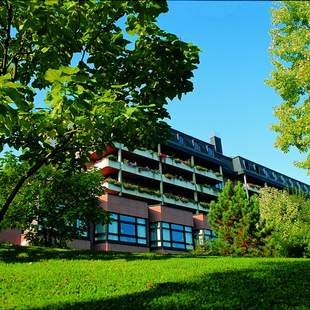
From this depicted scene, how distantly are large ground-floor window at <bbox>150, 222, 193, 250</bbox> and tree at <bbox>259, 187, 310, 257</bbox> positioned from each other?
836 centimetres

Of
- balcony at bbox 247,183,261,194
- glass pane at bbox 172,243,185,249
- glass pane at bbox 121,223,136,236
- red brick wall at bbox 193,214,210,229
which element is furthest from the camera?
balcony at bbox 247,183,261,194

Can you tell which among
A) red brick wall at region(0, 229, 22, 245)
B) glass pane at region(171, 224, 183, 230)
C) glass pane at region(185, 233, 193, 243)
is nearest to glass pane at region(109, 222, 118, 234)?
glass pane at region(171, 224, 183, 230)

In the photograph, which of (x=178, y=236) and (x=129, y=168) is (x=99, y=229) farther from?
(x=129, y=168)

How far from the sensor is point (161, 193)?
45.9 m

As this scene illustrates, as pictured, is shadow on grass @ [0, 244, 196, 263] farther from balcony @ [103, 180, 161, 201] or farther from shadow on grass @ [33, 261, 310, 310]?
balcony @ [103, 180, 161, 201]

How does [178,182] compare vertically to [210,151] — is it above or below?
below

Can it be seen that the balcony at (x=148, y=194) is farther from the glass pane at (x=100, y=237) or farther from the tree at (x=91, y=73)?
the tree at (x=91, y=73)

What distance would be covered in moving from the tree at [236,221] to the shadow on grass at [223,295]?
431 inches

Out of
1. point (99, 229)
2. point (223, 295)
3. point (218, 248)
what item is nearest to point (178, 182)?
point (99, 229)

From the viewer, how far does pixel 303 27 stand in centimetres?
2350

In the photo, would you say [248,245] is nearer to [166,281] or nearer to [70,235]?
[70,235]

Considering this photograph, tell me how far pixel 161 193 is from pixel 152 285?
3473 cm

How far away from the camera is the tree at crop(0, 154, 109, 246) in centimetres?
2520

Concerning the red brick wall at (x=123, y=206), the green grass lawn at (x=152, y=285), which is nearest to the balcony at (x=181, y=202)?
the red brick wall at (x=123, y=206)
